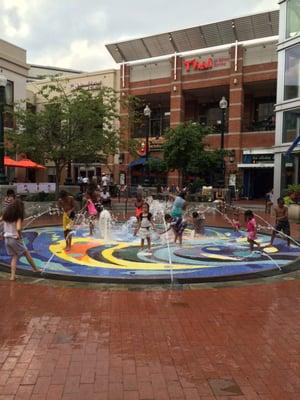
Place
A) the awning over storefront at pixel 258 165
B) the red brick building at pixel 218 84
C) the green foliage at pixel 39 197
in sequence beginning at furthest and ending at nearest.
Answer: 1. the red brick building at pixel 218 84
2. the awning over storefront at pixel 258 165
3. the green foliage at pixel 39 197

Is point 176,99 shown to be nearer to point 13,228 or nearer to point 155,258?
point 155,258

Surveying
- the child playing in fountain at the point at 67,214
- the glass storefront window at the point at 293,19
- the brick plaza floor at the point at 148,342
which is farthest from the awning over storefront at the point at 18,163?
the brick plaza floor at the point at 148,342

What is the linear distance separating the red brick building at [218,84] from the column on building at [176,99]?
9cm

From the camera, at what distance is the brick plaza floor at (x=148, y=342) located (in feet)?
13.9

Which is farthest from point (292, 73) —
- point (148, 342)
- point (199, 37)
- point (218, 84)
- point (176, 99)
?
point (148, 342)

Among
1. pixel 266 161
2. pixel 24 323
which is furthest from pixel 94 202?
pixel 266 161

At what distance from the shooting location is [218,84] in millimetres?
40312

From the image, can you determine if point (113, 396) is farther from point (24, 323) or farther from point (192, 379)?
point (24, 323)

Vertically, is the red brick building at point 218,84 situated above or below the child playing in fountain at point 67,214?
above

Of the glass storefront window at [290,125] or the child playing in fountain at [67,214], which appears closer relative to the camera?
the child playing in fountain at [67,214]

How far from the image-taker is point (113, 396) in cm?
405

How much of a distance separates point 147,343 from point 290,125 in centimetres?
A: 2519

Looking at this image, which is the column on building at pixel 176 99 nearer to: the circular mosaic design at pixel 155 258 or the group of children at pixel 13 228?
the circular mosaic design at pixel 155 258

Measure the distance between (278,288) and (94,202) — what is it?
788 cm
